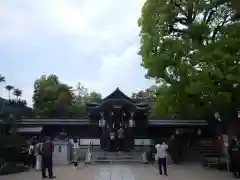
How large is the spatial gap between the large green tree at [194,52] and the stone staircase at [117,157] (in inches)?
176

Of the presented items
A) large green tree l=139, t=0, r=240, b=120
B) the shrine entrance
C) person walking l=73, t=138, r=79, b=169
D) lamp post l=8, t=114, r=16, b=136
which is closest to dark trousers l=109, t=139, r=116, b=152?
the shrine entrance

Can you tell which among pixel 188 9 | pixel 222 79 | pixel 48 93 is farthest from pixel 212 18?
pixel 48 93

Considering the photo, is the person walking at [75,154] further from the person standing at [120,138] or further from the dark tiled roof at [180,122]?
the dark tiled roof at [180,122]

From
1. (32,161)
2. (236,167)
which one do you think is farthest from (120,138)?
(236,167)

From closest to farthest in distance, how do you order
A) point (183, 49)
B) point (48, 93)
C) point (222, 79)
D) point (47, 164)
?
point (47, 164) → point (222, 79) → point (183, 49) → point (48, 93)

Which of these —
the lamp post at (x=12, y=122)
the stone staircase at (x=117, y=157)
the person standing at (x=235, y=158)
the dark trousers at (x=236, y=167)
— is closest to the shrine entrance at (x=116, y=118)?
the stone staircase at (x=117, y=157)

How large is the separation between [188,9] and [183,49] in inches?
126

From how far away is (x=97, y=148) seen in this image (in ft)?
95.6

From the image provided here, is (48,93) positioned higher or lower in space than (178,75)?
higher

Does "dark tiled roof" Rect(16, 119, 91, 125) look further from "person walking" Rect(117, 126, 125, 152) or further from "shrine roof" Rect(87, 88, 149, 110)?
"person walking" Rect(117, 126, 125, 152)

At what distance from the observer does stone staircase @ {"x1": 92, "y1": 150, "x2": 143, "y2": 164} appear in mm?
24156

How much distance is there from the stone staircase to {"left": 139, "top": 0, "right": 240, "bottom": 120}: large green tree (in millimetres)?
4482

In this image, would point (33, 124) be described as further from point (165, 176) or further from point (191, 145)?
point (165, 176)

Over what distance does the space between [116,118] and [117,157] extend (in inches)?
175
